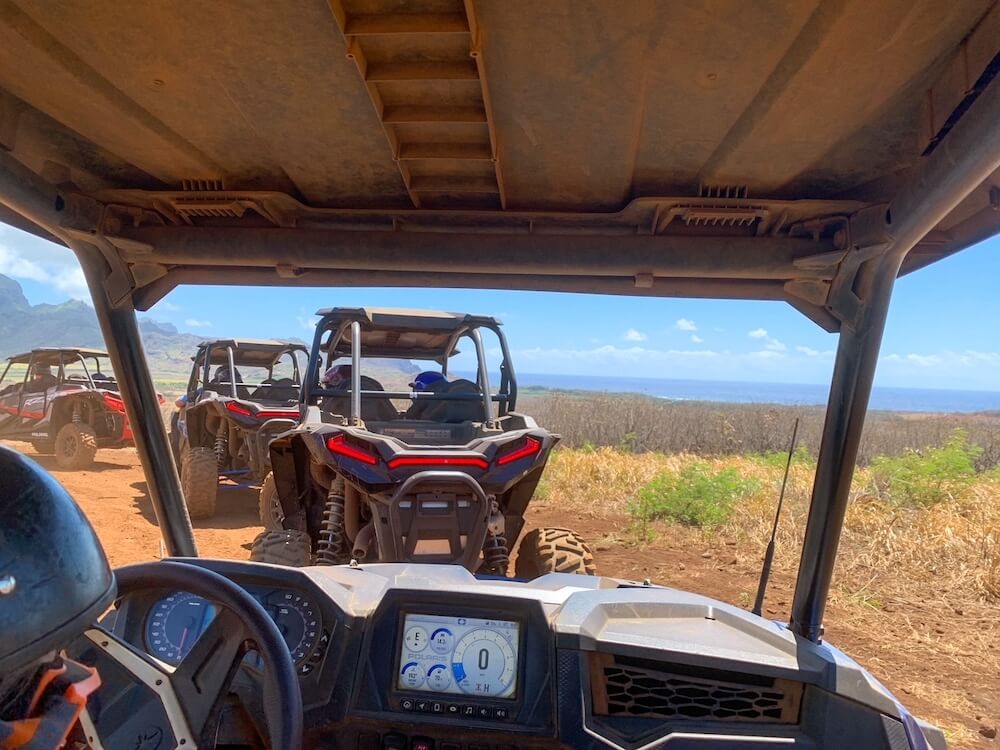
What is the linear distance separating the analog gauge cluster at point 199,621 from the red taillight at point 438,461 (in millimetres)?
2438

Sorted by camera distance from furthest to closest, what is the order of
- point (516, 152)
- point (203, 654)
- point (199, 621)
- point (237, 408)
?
1. point (237, 408)
2. point (516, 152)
3. point (199, 621)
4. point (203, 654)

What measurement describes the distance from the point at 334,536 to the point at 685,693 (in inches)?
128

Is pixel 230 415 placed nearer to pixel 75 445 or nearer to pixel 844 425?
pixel 75 445

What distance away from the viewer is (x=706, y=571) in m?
7.62

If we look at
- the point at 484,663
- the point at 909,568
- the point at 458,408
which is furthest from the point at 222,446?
the point at 484,663

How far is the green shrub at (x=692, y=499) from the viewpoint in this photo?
9.62m

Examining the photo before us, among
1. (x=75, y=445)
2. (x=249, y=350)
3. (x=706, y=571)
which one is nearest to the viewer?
(x=706, y=571)

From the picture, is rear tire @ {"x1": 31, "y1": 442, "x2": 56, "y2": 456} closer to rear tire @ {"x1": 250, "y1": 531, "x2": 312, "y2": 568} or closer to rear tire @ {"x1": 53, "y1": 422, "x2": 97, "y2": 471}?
rear tire @ {"x1": 53, "y1": 422, "x2": 97, "y2": 471}

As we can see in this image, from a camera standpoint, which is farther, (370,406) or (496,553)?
(370,406)

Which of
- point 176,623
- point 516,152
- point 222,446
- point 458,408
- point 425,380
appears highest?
point 516,152

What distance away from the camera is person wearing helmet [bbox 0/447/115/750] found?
69 cm

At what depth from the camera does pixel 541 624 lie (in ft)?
5.90

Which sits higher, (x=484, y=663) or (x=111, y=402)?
(x=484, y=663)

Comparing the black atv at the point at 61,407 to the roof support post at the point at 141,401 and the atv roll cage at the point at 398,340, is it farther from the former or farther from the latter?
the roof support post at the point at 141,401
